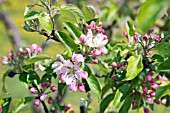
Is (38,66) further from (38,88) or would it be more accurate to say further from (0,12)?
(0,12)

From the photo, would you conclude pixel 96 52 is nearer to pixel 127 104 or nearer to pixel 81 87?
pixel 81 87

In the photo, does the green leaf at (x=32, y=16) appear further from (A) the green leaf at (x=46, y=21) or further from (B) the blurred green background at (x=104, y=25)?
(B) the blurred green background at (x=104, y=25)

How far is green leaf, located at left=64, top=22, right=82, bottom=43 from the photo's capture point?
1.62 m

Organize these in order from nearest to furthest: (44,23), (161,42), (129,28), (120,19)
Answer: (44,23) < (161,42) < (129,28) < (120,19)

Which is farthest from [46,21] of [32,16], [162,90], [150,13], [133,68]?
[150,13]

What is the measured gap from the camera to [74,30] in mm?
1635

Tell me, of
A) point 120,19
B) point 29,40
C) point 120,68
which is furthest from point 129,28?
point 29,40

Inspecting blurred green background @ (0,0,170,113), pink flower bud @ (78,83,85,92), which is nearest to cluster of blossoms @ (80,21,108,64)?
pink flower bud @ (78,83,85,92)

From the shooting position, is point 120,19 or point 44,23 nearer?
point 44,23

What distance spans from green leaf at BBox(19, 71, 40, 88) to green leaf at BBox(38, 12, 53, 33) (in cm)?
42

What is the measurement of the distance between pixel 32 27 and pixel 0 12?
3.91 m

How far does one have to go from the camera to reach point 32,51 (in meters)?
1.99

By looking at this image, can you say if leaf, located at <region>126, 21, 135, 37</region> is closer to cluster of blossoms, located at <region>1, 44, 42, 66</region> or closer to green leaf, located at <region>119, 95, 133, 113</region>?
green leaf, located at <region>119, 95, 133, 113</region>

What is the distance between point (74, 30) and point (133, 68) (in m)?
0.30
